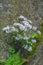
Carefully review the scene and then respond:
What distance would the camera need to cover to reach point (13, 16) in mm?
5215

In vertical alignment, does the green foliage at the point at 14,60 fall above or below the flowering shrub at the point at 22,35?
below

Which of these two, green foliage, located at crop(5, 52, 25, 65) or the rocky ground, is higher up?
the rocky ground

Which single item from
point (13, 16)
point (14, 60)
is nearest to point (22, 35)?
point (14, 60)

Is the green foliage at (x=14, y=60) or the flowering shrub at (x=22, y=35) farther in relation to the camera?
the flowering shrub at (x=22, y=35)

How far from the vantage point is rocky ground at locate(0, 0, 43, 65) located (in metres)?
4.31

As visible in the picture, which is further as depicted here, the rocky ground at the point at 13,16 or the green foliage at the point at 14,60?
the rocky ground at the point at 13,16

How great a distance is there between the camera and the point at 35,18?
5484 millimetres

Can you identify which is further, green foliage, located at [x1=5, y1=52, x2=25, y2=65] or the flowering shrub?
the flowering shrub

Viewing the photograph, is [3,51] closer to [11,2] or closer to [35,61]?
[35,61]

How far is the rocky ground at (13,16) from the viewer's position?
4309 mm

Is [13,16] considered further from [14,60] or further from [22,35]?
[14,60]

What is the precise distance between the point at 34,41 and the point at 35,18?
1202mm

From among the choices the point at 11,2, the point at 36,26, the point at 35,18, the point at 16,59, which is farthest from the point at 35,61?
the point at 11,2

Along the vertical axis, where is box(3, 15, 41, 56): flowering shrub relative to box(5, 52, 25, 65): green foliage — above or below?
above
